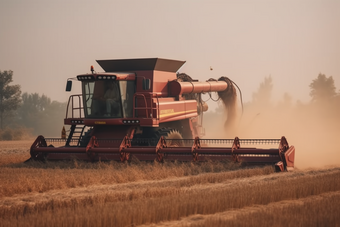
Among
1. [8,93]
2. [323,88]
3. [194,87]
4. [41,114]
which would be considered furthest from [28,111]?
[194,87]

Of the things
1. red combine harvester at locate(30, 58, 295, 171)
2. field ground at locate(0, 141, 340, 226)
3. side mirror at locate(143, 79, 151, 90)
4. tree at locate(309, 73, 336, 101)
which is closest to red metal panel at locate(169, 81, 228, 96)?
red combine harvester at locate(30, 58, 295, 171)

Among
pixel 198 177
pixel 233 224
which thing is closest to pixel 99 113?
pixel 198 177

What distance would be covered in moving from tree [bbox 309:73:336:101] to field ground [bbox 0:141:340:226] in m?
37.2

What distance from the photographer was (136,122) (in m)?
14.8

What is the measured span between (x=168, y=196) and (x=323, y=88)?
42.9 m

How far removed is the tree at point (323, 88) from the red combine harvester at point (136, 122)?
32.9 m

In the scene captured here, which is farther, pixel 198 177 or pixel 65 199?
pixel 198 177

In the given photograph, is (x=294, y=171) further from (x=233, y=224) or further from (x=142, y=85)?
(x=233, y=224)

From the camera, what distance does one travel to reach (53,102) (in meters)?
66.9

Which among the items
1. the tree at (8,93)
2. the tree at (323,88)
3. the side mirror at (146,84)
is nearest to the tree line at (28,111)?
the tree at (8,93)

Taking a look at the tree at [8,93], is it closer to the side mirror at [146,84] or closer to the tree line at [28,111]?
the tree line at [28,111]

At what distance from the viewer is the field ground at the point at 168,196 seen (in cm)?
676

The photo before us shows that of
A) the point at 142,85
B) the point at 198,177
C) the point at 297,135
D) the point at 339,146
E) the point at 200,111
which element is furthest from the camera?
the point at 297,135

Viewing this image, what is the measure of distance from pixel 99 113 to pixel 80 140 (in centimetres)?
117
